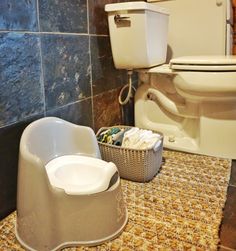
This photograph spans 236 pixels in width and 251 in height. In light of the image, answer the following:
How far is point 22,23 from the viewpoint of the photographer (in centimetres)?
93

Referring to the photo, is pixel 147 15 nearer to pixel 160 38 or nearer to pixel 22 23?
pixel 160 38

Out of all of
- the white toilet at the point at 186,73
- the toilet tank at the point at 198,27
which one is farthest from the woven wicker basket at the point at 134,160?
the toilet tank at the point at 198,27

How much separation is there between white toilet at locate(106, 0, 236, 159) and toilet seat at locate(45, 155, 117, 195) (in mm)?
638

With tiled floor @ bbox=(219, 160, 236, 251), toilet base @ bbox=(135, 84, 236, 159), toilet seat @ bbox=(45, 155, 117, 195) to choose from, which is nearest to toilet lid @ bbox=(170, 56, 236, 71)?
toilet base @ bbox=(135, 84, 236, 159)

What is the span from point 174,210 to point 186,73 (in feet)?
2.12

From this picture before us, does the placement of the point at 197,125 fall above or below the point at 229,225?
above

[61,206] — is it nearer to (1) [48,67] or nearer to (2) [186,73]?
(1) [48,67]

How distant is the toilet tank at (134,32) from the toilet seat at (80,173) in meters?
0.61

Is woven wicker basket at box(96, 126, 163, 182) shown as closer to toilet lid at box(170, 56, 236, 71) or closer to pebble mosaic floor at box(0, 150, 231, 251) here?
pebble mosaic floor at box(0, 150, 231, 251)

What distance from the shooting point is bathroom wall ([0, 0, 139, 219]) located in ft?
2.96

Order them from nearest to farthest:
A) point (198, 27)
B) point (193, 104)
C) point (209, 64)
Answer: point (209, 64) < point (193, 104) < point (198, 27)

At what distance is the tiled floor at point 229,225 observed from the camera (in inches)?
33.4

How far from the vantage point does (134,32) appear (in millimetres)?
1352

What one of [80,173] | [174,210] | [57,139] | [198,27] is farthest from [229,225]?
[198,27]
